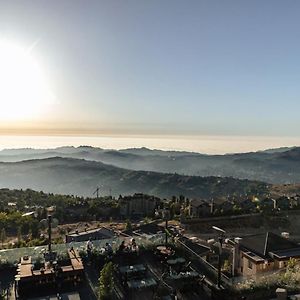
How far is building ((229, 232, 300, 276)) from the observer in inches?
635

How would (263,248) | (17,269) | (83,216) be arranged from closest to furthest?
(17,269) < (263,248) < (83,216)

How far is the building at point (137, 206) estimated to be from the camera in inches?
1788

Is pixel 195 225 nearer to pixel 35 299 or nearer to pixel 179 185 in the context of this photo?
pixel 35 299

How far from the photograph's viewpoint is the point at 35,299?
11.4 m

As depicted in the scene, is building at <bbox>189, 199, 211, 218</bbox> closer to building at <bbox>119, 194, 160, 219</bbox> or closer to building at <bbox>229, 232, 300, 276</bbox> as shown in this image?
building at <bbox>119, 194, 160, 219</bbox>

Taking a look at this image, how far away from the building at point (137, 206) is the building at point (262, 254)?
1056 inches

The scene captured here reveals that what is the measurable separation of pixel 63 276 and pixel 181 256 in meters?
4.81

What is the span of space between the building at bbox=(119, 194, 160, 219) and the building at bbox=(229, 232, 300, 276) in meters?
26.8

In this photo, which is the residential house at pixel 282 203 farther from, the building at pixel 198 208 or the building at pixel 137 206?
the building at pixel 137 206

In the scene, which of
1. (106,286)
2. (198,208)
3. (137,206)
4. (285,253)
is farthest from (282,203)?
(106,286)


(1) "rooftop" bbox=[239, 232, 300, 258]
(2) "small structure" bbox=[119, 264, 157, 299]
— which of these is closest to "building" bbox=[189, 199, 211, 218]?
(1) "rooftop" bbox=[239, 232, 300, 258]

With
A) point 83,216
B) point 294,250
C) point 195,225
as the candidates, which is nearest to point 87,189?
point 83,216

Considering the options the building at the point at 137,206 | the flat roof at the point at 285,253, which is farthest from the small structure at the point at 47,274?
the building at the point at 137,206

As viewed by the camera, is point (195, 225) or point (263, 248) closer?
point (263, 248)
